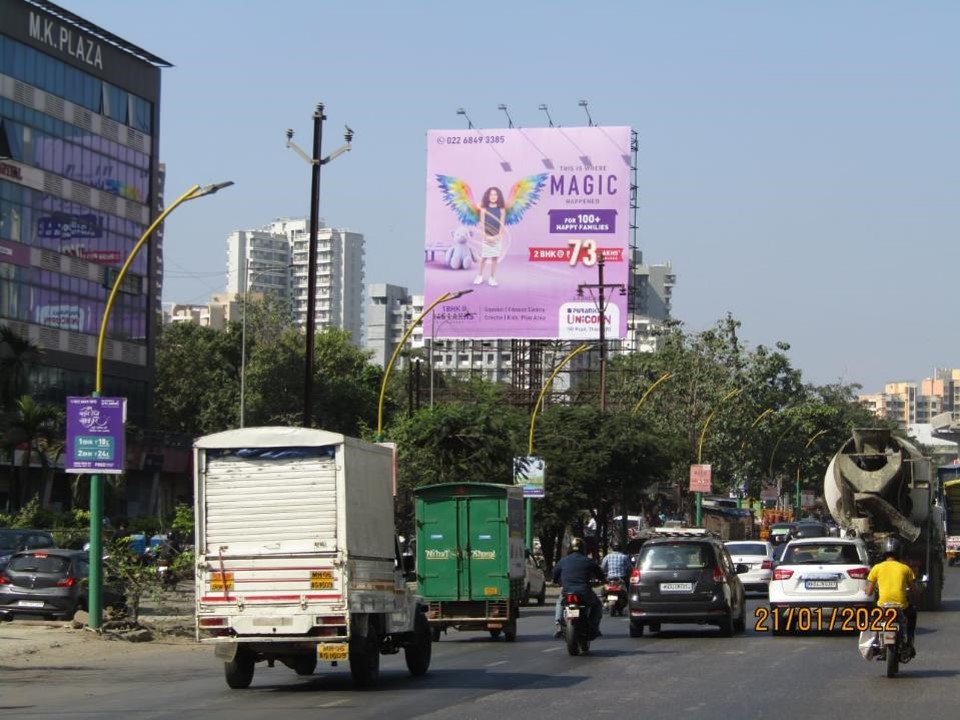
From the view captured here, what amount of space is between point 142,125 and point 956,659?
58.6 m

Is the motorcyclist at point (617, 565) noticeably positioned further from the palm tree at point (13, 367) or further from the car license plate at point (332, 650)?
the palm tree at point (13, 367)

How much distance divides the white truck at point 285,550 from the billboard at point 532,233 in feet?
173

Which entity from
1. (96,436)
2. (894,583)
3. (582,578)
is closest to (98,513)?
(96,436)

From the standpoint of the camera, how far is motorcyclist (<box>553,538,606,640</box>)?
77.0 feet

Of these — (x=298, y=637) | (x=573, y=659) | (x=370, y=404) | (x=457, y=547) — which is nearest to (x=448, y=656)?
(x=573, y=659)

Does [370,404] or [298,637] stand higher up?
[370,404]

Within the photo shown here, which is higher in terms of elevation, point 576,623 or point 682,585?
point 682,585

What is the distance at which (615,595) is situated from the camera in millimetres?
34812

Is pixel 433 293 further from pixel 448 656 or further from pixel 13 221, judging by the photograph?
pixel 448 656

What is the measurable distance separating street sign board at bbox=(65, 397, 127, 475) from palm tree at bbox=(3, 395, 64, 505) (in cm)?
3094

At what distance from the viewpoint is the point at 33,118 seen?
2576 inches

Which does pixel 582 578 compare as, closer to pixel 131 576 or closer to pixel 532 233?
pixel 131 576

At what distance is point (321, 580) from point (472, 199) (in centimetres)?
5563

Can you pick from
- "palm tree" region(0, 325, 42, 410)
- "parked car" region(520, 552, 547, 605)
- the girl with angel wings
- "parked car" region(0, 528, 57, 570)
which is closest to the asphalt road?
"parked car" region(0, 528, 57, 570)
